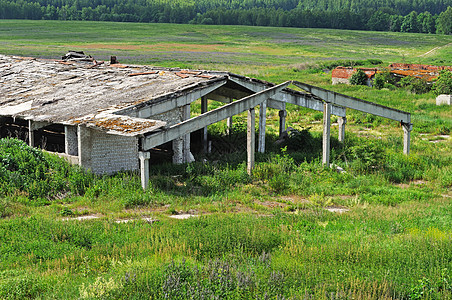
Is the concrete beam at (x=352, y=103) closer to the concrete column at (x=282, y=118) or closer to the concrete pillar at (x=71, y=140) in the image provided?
the concrete column at (x=282, y=118)

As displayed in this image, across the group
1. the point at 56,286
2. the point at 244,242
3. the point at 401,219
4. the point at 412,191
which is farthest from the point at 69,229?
the point at 412,191

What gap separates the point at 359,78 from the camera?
150 feet

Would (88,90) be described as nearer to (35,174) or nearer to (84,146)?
(84,146)

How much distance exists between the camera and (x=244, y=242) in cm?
1016

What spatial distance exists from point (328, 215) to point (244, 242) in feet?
11.1

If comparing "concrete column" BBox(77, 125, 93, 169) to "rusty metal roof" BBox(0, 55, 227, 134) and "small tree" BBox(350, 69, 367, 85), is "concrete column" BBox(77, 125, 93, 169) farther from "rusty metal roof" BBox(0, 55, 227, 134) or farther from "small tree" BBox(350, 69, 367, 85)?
"small tree" BBox(350, 69, 367, 85)

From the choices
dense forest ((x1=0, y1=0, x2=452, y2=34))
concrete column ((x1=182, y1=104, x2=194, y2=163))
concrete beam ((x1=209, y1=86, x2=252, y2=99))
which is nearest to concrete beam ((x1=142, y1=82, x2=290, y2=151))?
concrete column ((x1=182, y1=104, x2=194, y2=163))

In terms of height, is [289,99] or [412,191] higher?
[289,99]

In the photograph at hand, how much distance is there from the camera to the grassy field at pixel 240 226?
324 inches

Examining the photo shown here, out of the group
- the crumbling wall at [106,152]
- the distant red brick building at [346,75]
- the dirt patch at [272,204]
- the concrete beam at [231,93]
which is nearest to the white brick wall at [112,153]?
the crumbling wall at [106,152]

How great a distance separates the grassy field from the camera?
8.23 meters

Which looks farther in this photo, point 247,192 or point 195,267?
point 247,192

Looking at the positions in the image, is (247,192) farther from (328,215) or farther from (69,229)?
(69,229)

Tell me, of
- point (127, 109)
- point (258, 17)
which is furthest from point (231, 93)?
point (258, 17)
